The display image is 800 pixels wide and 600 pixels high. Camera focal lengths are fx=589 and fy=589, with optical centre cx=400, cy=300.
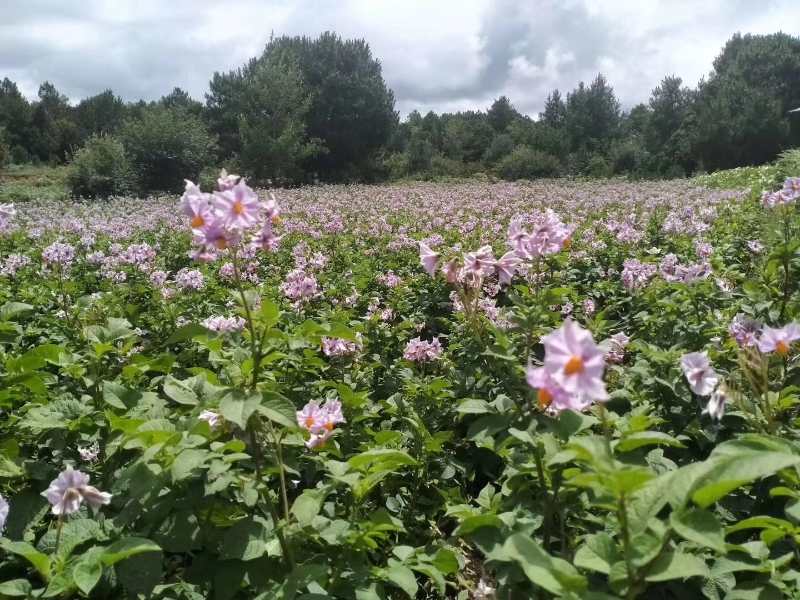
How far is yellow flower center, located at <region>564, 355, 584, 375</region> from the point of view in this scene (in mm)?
1187

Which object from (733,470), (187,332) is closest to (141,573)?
(187,332)

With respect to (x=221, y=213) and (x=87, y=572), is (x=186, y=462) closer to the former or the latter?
(x=87, y=572)

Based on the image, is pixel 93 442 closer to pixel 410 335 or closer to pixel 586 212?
pixel 410 335

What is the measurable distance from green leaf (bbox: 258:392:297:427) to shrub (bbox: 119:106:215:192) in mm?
23195

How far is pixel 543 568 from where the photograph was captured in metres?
1.20

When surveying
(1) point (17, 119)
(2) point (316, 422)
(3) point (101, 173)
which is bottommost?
(2) point (316, 422)

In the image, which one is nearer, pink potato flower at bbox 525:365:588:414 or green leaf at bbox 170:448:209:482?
pink potato flower at bbox 525:365:588:414

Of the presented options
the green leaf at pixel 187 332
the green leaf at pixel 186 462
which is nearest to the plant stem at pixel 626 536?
the green leaf at pixel 186 462

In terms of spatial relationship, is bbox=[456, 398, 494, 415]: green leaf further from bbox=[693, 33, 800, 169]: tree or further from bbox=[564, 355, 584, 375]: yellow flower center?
bbox=[693, 33, 800, 169]: tree

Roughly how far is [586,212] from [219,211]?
9386mm

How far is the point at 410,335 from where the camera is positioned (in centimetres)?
433

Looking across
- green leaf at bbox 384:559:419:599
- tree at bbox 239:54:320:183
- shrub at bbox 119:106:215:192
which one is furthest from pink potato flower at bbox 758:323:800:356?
tree at bbox 239:54:320:183

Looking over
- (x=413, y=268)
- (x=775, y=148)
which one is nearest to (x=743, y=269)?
(x=413, y=268)

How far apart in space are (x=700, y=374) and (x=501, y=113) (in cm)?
6982
